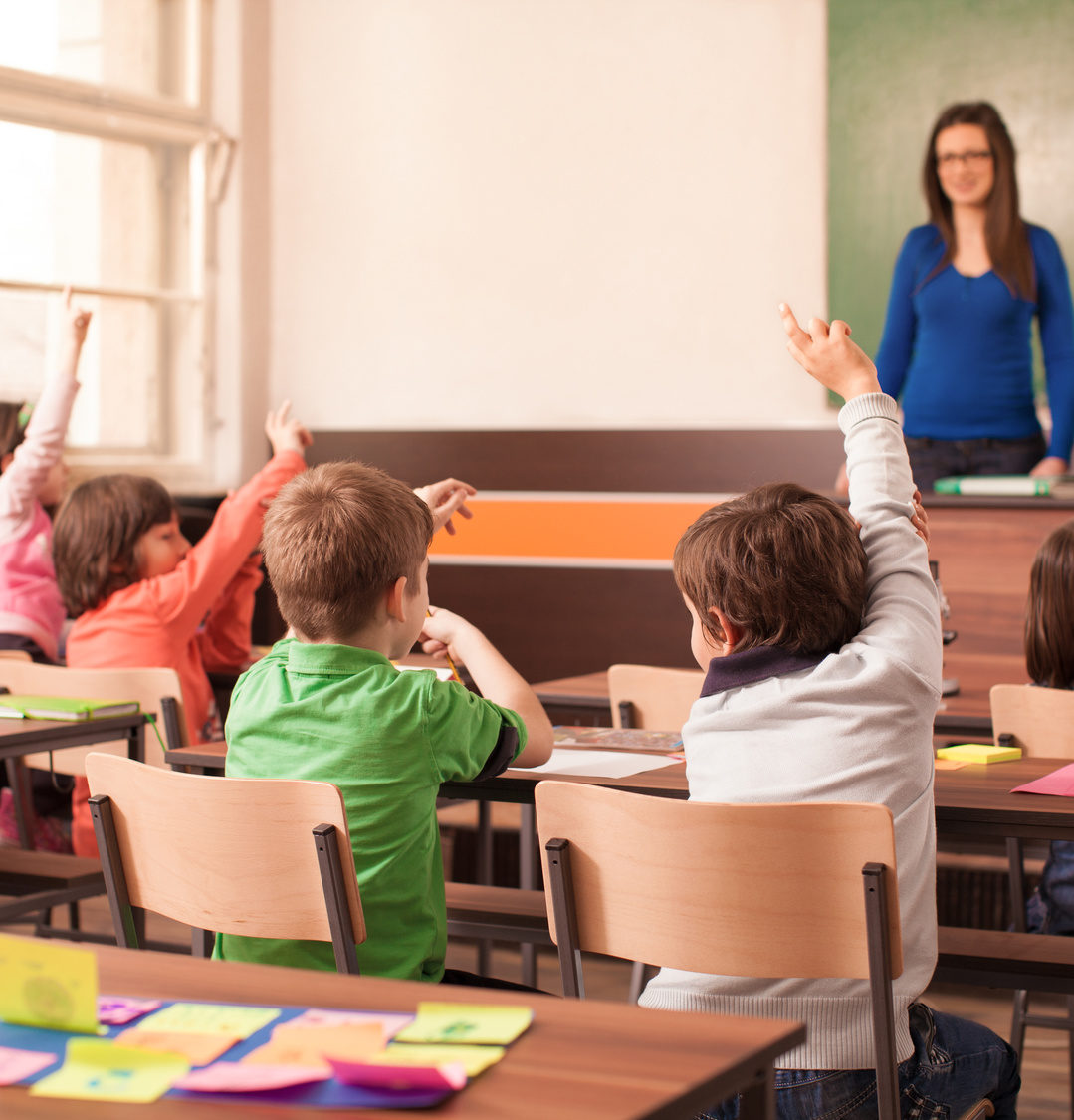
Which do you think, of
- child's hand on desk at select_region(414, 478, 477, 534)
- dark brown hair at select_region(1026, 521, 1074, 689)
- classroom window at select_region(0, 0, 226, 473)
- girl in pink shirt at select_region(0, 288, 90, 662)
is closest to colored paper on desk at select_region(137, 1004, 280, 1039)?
child's hand on desk at select_region(414, 478, 477, 534)

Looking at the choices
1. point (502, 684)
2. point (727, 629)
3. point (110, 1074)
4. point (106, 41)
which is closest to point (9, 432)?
point (106, 41)

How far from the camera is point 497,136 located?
5.83 m

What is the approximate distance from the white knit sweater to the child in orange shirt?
198 cm

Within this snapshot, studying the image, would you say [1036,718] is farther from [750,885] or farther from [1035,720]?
[750,885]

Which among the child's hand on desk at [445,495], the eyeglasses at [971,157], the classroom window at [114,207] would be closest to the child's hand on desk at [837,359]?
the child's hand on desk at [445,495]

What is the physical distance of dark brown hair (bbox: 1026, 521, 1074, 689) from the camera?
8.00 ft

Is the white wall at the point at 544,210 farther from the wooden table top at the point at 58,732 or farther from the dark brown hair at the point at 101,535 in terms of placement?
the wooden table top at the point at 58,732

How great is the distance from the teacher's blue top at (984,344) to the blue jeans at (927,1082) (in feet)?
10.7

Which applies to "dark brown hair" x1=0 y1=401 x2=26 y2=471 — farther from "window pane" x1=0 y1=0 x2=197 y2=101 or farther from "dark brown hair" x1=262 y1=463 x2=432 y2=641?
"dark brown hair" x1=262 y1=463 x2=432 y2=641

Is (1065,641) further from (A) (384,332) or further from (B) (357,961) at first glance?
(A) (384,332)

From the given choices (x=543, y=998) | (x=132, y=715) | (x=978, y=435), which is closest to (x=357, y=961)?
(x=543, y=998)

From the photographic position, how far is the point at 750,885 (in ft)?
4.54

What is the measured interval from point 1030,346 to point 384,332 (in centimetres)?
267

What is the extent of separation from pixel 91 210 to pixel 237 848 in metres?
4.88
